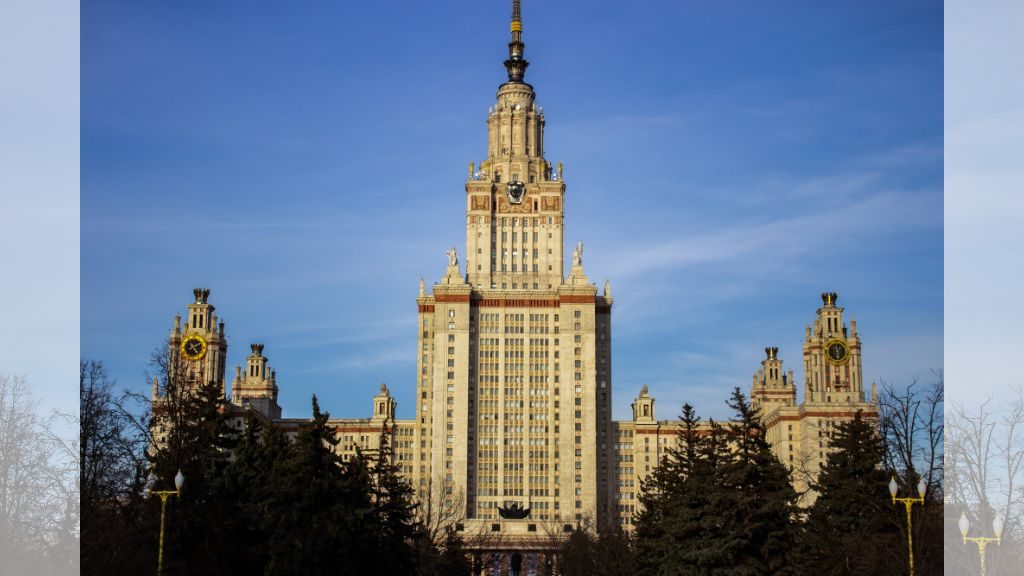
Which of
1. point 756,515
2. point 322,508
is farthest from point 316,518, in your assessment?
point 756,515

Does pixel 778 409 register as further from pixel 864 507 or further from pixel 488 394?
pixel 864 507

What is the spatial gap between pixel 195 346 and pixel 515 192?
43244mm

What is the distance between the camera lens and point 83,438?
1756 inches

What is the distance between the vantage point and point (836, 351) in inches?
6284

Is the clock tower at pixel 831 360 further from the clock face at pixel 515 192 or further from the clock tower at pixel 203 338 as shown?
the clock tower at pixel 203 338

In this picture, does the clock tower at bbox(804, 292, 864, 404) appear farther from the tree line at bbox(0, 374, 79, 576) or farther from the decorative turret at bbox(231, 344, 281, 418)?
the tree line at bbox(0, 374, 79, 576)

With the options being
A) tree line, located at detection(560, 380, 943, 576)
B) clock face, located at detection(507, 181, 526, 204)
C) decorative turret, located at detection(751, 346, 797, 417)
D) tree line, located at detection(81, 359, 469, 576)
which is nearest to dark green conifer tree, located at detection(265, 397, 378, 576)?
tree line, located at detection(81, 359, 469, 576)

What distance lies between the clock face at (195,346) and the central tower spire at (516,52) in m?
50.4

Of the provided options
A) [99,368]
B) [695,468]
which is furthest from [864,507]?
[99,368]

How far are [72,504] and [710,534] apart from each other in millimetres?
25574

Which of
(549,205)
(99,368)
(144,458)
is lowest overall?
(144,458)

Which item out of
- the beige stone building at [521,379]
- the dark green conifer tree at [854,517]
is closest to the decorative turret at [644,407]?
the beige stone building at [521,379]

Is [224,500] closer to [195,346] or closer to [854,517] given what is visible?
[854,517]

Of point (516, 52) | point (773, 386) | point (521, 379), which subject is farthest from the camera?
point (773, 386)
